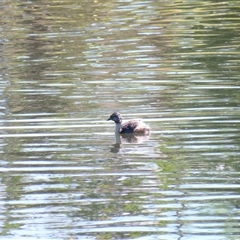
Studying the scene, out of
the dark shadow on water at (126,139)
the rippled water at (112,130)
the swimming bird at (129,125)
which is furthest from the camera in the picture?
the swimming bird at (129,125)

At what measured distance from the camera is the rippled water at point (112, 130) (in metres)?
9.15

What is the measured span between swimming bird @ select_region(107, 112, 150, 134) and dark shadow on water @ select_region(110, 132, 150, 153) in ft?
0.22

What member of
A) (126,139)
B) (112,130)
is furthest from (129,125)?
(112,130)

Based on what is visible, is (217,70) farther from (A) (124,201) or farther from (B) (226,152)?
(A) (124,201)

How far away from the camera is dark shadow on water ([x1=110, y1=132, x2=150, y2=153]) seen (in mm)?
12006

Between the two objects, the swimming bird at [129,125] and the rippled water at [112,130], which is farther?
the swimming bird at [129,125]

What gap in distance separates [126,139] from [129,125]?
0.18m

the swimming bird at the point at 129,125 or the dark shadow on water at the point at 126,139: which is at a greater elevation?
the swimming bird at the point at 129,125

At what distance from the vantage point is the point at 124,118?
43.6 ft

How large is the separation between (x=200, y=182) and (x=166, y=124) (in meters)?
Result: 2.70

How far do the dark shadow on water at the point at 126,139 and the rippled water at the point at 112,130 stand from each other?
1.2 inches

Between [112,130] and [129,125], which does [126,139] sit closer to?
[129,125]

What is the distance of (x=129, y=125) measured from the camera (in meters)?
12.6

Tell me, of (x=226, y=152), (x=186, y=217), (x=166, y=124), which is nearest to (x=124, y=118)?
(x=166, y=124)
